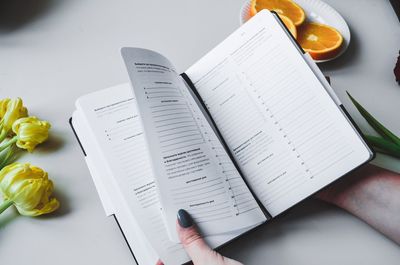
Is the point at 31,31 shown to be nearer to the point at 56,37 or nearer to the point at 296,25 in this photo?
the point at 56,37

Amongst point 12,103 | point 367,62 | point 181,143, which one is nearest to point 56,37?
point 12,103

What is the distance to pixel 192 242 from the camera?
25.0 inches

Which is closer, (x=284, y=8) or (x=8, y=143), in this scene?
(x=8, y=143)

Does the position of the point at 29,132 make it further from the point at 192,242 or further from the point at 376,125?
the point at 376,125

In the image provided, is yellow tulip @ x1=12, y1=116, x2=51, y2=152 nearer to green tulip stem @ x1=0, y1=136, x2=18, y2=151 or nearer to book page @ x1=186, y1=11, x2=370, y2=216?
green tulip stem @ x1=0, y1=136, x2=18, y2=151

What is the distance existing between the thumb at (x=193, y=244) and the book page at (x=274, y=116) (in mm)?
143

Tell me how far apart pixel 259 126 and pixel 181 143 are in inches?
6.1

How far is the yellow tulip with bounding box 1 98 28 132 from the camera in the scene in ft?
2.59

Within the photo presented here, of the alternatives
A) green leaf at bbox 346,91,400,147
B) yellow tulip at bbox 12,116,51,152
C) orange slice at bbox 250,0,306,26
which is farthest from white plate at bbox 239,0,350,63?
yellow tulip at bbox 12,116,51,152

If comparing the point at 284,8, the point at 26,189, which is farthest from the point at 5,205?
the point at 284,8

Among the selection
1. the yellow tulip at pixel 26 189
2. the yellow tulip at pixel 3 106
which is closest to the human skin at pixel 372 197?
the yellow tulip at pixel 26 189

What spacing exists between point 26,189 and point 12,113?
0.18 metres

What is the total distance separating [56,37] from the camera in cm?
98

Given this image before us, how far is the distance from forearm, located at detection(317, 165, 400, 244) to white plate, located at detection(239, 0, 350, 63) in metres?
0.36
